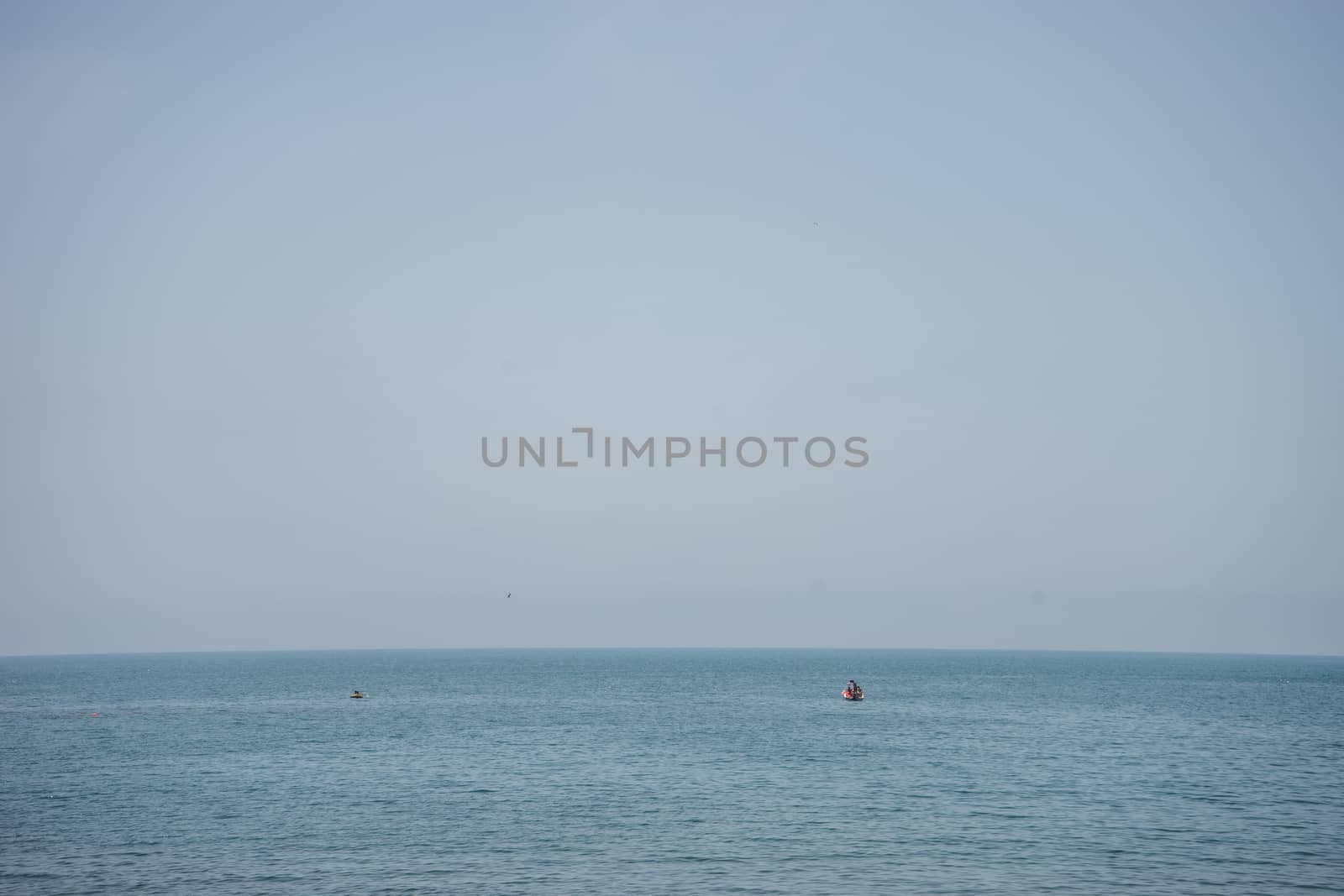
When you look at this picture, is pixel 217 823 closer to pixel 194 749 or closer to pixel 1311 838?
pixel 194 749

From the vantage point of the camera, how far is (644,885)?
1532 inches

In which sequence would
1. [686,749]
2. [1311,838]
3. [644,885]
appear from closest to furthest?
1. [644,885]
2. [1311,838]
3. [686,749]

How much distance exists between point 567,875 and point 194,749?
5024 centimetres

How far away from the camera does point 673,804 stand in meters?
53.9

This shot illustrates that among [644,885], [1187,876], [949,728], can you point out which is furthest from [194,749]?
[1187,876]

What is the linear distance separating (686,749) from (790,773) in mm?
13602

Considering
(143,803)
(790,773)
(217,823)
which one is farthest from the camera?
(790,773)

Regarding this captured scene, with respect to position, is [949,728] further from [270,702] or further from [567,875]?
[270,702]

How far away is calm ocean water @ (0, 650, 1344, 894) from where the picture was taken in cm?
4050

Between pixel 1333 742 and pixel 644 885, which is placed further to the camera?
pixel 1333 742

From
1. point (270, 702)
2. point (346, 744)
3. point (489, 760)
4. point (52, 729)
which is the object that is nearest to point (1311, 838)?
point (489, 760)

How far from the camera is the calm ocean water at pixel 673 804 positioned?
133 ft

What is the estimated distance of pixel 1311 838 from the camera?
46.0 m

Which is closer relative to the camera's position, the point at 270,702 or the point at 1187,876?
the point at 1187,876
